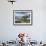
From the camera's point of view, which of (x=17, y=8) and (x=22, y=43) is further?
(x=17, y=8)

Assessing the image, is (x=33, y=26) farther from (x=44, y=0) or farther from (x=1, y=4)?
(x=1, y=4)

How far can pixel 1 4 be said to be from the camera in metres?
5.19

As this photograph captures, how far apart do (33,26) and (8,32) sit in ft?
3.36

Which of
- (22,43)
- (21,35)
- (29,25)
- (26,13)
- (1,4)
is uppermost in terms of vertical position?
(1,4)

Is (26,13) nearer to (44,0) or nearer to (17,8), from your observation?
(17,8)

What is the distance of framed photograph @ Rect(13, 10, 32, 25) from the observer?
5203 mm

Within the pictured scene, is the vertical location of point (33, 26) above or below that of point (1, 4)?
below

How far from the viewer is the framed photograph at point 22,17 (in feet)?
17.1

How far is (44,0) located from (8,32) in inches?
75.6

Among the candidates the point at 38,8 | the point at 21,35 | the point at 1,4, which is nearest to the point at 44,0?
the point at 38,8

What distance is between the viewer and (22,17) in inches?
205

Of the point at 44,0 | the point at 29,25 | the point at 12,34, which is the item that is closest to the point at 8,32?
the point at 12,34

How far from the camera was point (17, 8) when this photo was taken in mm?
5207

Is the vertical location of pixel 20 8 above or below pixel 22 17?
above
